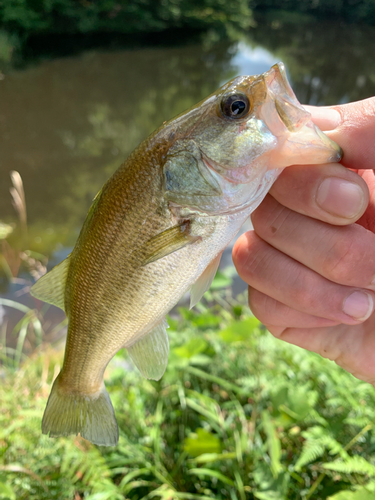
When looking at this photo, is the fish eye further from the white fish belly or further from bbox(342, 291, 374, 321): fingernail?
bbox(342, 291, 374, 321): fingernail

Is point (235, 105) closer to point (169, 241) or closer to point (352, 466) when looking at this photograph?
point (169, 241)

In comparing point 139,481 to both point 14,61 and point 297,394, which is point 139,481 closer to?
point 297,394

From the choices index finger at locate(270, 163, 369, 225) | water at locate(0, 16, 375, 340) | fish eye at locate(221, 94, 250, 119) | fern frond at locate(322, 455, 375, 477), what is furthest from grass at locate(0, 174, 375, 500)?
water at locate(0, 16, 375, 340)

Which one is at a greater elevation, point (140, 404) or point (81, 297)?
point (81, 297)

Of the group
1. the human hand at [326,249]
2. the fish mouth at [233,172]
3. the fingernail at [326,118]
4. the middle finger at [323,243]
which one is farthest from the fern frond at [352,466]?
the fingernail at [326,118]

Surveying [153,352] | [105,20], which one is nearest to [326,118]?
[153,352]

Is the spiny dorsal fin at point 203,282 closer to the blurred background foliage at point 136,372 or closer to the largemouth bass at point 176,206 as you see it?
the largemouth bass at point 176,206

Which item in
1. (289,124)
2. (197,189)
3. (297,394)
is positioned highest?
(289,124)

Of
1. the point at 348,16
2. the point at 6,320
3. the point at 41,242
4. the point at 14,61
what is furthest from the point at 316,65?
the point at 348,16
